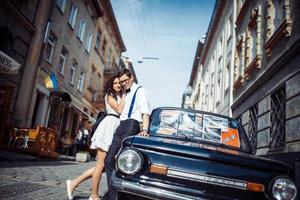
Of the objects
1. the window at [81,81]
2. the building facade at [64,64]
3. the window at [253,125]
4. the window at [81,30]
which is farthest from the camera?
the window at [81,81]

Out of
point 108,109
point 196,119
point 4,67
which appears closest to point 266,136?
point 196,119

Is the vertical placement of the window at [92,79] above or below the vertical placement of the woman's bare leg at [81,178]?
above

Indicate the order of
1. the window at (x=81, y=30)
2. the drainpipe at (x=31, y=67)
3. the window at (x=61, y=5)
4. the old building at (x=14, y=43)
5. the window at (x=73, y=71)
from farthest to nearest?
1. the window at (x=81, y=30)
2. the window at (x=73, y=71)
3. the window at (x=61, y=5)
4. the drainpipe at (x=31, y=67)
5. the old building at (x=14, y=43)

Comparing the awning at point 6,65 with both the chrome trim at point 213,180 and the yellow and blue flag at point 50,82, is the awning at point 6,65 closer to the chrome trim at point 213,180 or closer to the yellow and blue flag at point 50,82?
the yellow and blue flag at point 50,82

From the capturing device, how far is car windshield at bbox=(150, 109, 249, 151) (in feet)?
12.1

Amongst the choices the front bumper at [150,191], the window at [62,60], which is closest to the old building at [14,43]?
the window at [62,60]

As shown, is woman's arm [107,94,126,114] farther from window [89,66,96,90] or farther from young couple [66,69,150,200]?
window [89,66,96,90]

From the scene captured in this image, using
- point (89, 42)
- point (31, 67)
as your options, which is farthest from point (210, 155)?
point (89, 42)

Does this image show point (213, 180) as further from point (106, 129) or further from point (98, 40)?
point (98, 40)

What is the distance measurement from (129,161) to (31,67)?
1073cm

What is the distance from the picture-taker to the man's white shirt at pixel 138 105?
3.59 m

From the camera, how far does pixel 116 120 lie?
12.5 feet

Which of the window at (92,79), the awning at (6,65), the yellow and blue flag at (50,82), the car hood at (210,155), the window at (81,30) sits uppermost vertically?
the window at (81,30)

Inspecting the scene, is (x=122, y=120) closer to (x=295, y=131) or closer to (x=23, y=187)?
(x=23, y=187)
